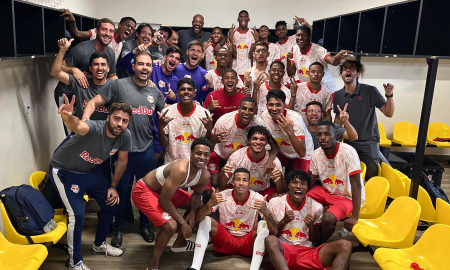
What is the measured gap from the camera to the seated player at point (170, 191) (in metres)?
3.16

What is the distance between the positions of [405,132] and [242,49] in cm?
346

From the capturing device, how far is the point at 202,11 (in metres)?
7.92

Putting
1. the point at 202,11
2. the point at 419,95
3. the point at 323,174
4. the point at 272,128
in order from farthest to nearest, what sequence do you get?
the point at 202,11, the point at 419,95, the point at 272,128, the point at 323,174

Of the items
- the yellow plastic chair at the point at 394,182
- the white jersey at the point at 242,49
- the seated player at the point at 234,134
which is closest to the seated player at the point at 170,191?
the seated player at the point at 234,134

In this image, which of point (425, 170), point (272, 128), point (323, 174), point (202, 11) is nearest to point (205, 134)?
point (272, 128)

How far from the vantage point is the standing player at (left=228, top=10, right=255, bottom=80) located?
633 cm

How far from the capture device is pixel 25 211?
312cm

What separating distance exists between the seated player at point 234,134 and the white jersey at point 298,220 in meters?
0.44

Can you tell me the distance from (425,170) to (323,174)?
199 cm

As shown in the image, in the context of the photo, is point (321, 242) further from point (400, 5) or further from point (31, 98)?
point (31, 98)

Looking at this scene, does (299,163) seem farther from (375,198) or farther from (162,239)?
(162,239)

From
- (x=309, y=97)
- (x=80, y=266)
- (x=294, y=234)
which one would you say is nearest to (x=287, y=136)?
Answer: (x=309, y=97)

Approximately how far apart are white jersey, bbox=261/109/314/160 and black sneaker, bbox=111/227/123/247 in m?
1.79

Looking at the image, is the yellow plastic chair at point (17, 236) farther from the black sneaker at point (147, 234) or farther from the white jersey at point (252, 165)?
the white jersey at point (252, 165)
